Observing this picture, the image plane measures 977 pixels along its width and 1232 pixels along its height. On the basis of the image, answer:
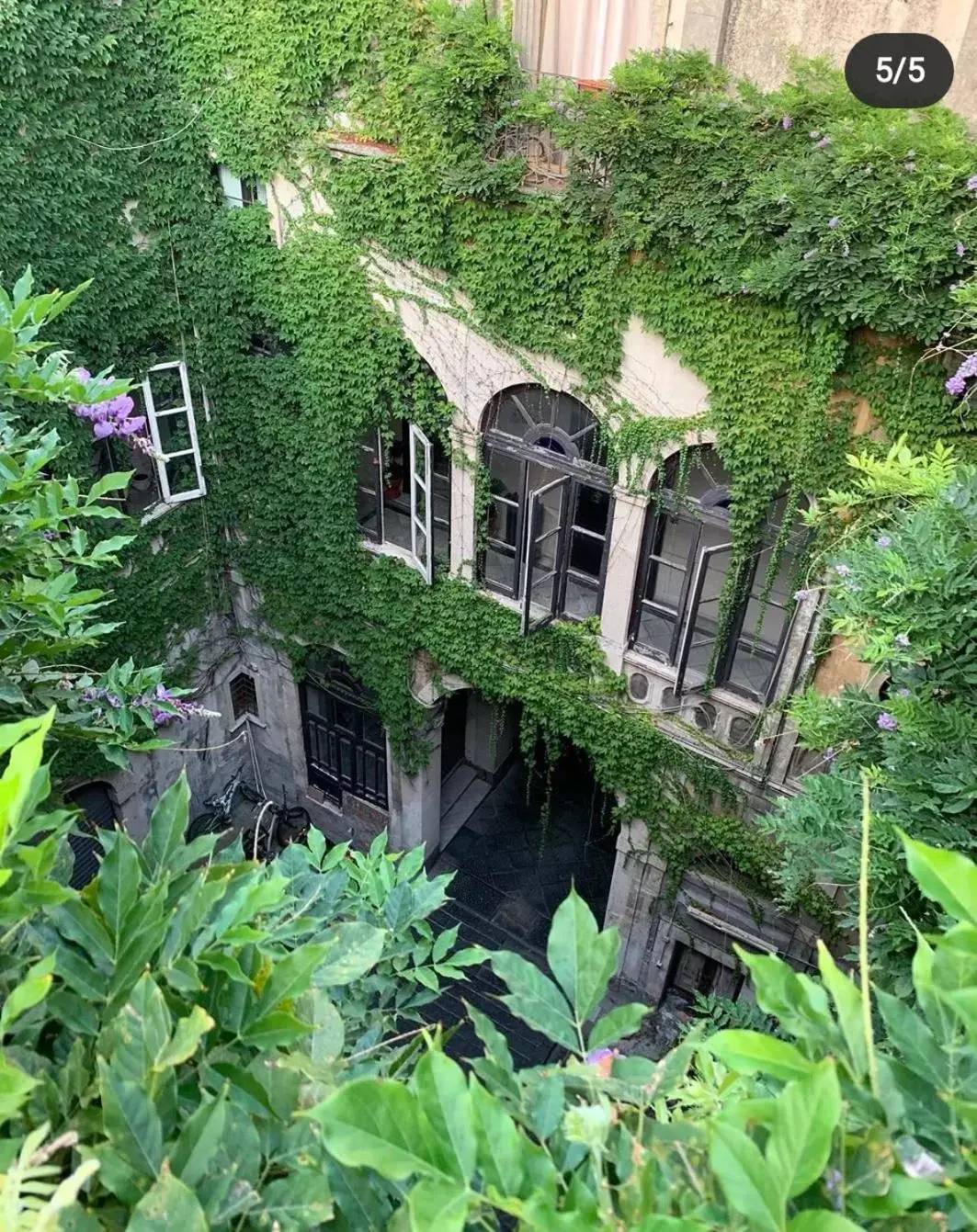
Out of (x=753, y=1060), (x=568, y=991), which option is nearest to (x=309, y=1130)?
(x=568, y=991)

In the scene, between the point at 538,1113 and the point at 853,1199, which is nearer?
the point at 853,1199

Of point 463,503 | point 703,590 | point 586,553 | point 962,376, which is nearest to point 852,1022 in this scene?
point 962,376

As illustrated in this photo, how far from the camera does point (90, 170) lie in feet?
33.7

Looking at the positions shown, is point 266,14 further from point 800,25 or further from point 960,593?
point 960,593

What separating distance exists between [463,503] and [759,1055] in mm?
9198

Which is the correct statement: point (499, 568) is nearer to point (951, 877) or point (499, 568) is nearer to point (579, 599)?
point (579, 599)

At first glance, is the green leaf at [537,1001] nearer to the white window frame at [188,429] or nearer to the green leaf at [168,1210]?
the green leaf at [168,1210]

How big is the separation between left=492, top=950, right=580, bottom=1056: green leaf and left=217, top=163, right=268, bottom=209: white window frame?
1013cm

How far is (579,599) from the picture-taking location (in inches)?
445

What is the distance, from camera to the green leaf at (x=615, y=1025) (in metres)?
2.54

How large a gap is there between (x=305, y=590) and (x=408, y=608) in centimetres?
→ 181

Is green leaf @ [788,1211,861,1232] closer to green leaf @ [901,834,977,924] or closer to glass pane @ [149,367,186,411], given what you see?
green leaf @ [901,834,977,924]

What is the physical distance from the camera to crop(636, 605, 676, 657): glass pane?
35.2ft

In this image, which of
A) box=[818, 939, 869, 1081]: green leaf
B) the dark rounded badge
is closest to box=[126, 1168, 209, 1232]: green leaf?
box=[818, 939, 869, 1081]: green leaf
